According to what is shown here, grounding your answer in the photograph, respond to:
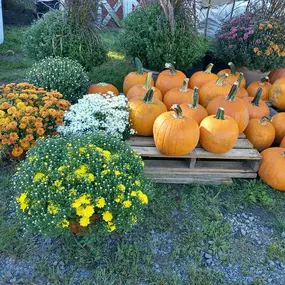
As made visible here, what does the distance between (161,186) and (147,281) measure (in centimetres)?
85

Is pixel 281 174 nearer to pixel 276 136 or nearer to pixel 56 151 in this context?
pixel 276 136

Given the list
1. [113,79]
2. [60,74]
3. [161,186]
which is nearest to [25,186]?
[161,186]

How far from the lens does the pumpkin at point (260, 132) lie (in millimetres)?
2943

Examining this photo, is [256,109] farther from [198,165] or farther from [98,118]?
[98,118]

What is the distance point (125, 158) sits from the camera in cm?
204

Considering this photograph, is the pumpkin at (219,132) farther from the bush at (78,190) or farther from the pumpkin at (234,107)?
the bush at (78,190)

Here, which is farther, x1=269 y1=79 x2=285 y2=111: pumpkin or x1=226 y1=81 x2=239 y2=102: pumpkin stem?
x1=269 y1=79 x2=285 y2=111: pumpkin

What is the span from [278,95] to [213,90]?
2.99ft

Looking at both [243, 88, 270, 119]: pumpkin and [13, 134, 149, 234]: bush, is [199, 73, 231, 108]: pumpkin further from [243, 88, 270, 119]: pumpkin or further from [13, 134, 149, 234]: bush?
[13, 134, 149, 234]: bush

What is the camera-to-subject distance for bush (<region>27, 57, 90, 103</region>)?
3.14 m

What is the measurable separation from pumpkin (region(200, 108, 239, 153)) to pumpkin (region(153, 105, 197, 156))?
11cm

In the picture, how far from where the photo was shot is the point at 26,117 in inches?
99.1

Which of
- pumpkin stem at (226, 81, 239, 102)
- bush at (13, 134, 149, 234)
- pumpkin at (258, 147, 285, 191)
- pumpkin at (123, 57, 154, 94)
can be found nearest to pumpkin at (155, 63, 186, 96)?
pumpkin at (123, 57, 154, 94)

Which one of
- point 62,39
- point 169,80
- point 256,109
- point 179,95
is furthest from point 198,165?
point 62,39
